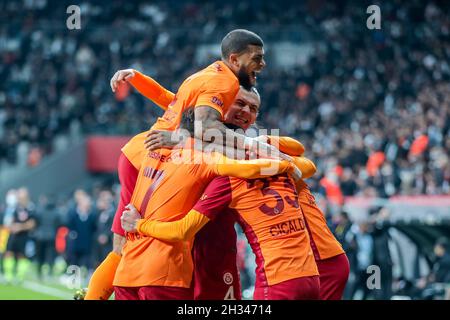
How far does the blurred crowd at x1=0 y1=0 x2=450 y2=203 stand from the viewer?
21.5m

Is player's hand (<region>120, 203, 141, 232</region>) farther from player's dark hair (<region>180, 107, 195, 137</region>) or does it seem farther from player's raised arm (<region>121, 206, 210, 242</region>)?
player's dark hair (<region>180, 107, 195, 137</region>)

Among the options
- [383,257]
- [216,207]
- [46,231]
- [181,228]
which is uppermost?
[46,231]

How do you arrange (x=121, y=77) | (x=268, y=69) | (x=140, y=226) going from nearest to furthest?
(x=140, y=226)
(x=121, y=77)
(x=268, y=69)

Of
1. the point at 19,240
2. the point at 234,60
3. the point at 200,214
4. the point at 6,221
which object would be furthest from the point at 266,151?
the point at 6,221

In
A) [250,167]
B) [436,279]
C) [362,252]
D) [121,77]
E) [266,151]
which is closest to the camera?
[250,167]

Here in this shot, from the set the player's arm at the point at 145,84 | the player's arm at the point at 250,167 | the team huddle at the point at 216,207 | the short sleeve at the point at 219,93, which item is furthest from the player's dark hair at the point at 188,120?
the player's arm at the point at 145,84

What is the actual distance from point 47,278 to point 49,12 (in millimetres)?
14877

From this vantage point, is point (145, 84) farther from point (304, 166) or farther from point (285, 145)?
point (304, 166)

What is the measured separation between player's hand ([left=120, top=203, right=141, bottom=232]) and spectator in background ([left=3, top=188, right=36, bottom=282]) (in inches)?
466

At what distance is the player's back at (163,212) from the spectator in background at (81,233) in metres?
12.0

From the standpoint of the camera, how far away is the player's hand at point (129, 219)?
6.56 metres

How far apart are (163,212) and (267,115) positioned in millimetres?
19021

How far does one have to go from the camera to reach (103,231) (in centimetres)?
1808
